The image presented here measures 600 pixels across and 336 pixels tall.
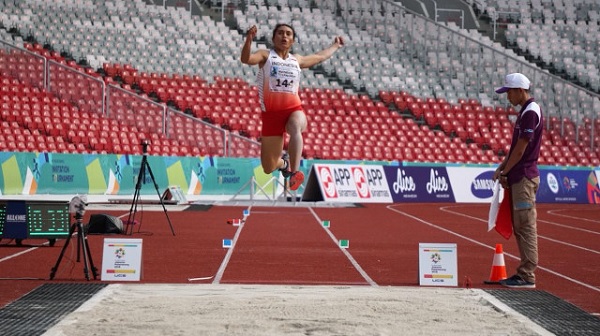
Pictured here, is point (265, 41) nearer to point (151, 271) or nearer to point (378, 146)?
point (378, 146)

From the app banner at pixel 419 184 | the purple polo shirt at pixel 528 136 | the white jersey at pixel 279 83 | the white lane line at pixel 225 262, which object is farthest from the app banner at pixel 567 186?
the white jersey at pixel 279 83

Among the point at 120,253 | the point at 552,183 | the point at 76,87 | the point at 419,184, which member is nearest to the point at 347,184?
the point at 419,184

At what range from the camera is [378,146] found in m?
35.9

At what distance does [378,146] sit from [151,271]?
82.1 feet

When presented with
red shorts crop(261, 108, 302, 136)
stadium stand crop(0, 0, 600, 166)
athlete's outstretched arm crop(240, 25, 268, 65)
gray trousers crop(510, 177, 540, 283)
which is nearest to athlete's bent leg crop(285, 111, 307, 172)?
red shorts crop(261, 108, 302, 136)

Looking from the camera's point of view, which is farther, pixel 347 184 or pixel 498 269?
pixel 347 184

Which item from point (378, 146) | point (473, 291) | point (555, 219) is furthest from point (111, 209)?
point (473, 291)

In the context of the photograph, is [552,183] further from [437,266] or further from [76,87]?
[437,266]

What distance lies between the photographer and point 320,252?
14.1 m

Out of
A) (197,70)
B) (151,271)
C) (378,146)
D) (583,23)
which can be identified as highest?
(583,23)

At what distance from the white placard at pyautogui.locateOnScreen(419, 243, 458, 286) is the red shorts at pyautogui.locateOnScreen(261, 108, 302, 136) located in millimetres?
1902

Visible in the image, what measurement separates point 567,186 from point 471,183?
3.91 meters

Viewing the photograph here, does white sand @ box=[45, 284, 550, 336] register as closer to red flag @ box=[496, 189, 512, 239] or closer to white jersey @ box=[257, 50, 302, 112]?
red flag @ box=[496, 189, 512, 239]

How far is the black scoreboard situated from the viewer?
13.6 metres
